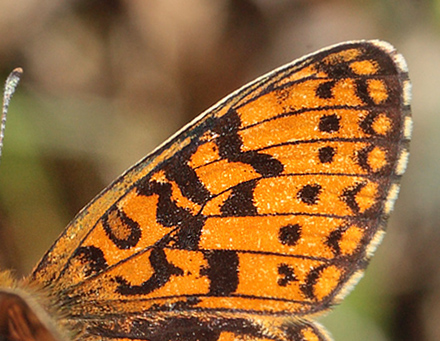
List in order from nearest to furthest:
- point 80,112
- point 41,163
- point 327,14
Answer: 1. point 41,163
2. point 80,112
3. point 327,14

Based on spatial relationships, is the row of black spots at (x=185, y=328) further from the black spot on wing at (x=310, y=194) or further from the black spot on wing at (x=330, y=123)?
the black spot on wing at (x=330, y=123)

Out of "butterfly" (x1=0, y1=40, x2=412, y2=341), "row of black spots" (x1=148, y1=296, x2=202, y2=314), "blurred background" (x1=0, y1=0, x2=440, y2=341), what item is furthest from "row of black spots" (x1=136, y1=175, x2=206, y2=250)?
"blurred background" (x1=0, y1=0, x2=440, y2=341)

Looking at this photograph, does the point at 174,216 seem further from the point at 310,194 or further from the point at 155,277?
the point at 310,194

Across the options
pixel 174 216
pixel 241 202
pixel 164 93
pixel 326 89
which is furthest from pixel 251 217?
pixel 164 93

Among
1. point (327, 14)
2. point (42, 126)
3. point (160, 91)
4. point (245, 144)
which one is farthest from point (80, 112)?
point (245, 144)

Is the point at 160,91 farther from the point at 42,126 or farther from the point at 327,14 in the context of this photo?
the point at 327,14

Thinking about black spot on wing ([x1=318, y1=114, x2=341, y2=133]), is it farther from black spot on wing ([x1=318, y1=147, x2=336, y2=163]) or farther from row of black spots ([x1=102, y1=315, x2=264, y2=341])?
row of black spots ([x1=102, y1=315, x2=264, y2=341])
